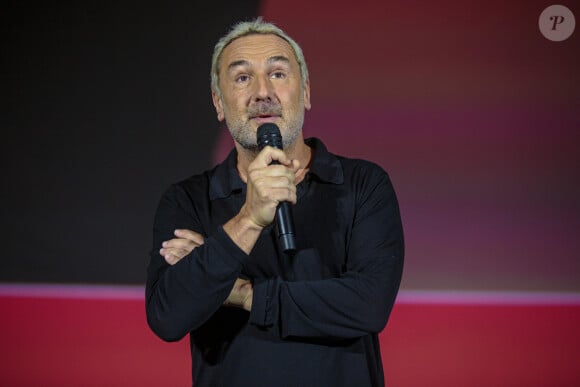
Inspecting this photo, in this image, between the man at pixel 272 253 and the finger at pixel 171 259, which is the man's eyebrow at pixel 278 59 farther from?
the finger at pixel 171 259

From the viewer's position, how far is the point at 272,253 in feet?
5.97

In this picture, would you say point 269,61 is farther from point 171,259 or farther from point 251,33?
point 171,259

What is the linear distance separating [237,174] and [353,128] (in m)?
1.18

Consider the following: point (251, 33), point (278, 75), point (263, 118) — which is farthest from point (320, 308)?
point (251, 33)

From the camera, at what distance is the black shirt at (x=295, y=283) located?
5.20 feet

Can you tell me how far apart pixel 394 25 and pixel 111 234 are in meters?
1.53

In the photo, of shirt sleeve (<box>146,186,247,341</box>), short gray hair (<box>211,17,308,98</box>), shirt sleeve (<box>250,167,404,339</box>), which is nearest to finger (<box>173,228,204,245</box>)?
shirt sleeve (<box>146,186,247,341</box>)

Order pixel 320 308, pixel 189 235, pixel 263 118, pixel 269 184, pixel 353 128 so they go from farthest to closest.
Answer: pixel 353 128 → pixel 263 118 → pixel 189 235 → pixel 320 308 → pixel 269 184

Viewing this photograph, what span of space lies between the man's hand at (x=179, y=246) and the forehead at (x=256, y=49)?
1.72 feet

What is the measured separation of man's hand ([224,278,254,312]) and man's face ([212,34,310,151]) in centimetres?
40

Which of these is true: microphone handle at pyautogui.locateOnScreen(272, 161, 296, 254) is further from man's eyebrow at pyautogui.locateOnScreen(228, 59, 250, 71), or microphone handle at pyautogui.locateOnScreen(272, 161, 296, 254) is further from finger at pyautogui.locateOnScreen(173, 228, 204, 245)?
man's eyebrow at pyautogui.locateOnScreen(228, 59, 250, 71)

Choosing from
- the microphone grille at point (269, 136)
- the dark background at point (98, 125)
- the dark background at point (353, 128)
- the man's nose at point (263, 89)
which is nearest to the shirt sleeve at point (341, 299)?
the microphone grille at point (269, 136)

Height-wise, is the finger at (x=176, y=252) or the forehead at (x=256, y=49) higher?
the forehead at (x=256, y=49)

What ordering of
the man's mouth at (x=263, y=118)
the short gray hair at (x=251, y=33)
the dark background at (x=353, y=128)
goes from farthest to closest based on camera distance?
the dark background at (x=353, y=128) < the short gray hair at (x=251, y=33) < the man's mouth at (x=263, y=118)
